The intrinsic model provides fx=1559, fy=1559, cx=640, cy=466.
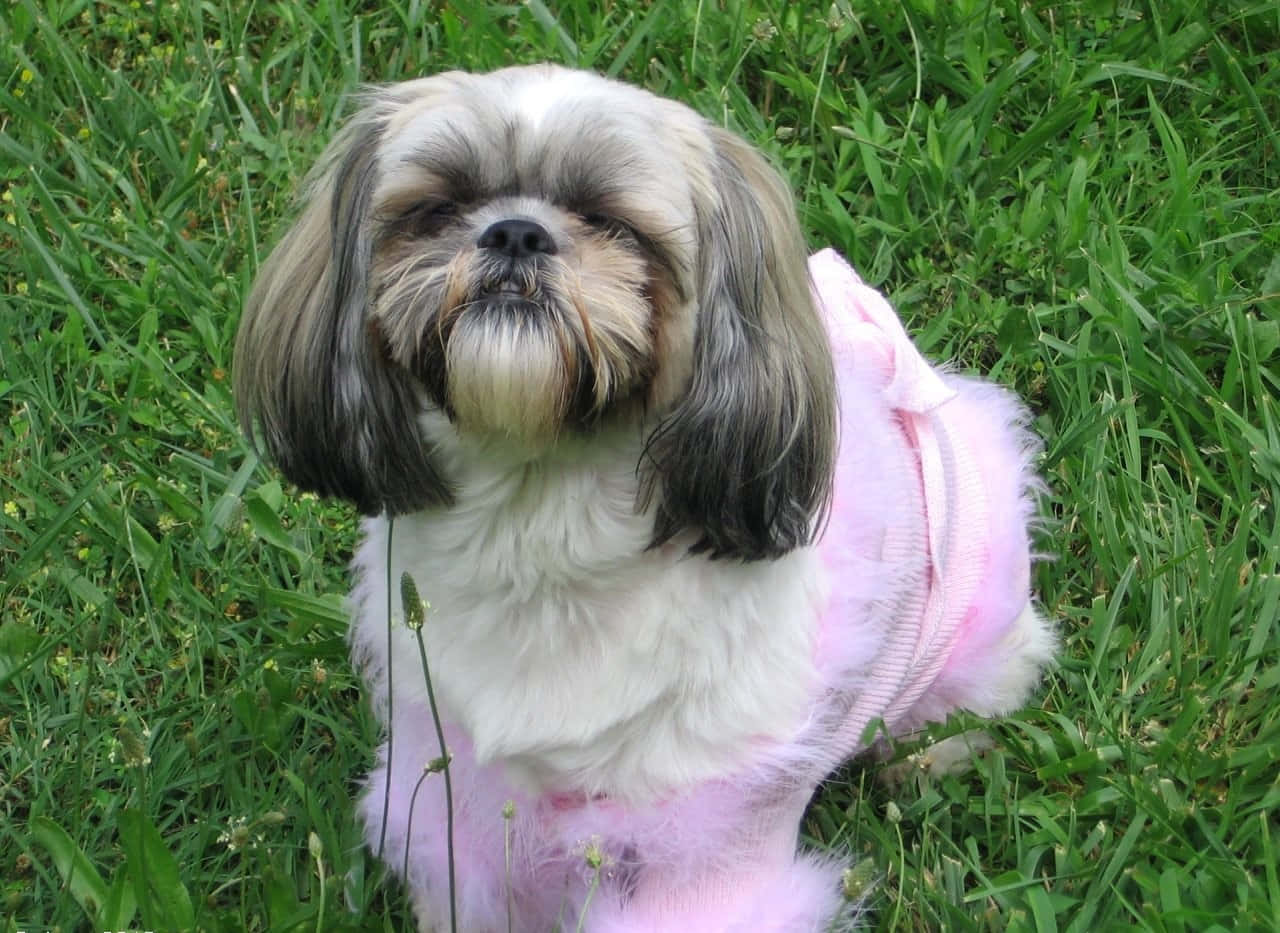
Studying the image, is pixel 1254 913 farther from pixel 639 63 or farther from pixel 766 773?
pixel 639 63

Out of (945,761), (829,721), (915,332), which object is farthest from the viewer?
(915,332)

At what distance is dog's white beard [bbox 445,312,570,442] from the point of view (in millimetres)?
1828

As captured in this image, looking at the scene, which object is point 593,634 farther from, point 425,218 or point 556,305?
point 425,218

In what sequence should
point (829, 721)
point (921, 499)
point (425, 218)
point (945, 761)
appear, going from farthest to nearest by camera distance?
1. point (945, 761)
2. point (921, 499)
3. point (829, 721)
4. point (425, 218)

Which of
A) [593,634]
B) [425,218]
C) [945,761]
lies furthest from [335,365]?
[945,761]

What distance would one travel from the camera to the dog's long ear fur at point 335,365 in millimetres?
2043

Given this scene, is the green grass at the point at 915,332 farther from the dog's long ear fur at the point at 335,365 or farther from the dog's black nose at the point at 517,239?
the dog's black nose at the point at 517,239

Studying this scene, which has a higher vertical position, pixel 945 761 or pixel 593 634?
pixel 593 634

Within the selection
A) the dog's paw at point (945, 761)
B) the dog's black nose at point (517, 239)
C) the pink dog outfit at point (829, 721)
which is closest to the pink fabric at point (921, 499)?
the pink dog outfit at point (829, 721)

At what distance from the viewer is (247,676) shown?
2.86 m

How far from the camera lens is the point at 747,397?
6.63 ft

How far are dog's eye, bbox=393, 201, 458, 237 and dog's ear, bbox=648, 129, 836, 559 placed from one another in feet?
1.08

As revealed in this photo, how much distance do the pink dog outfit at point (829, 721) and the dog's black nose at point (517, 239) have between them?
51 cm

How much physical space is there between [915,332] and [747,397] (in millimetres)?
1539
